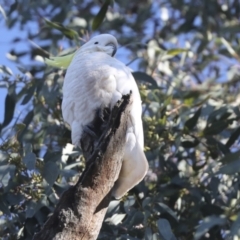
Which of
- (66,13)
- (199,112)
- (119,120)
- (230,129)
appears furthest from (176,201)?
(66,13)

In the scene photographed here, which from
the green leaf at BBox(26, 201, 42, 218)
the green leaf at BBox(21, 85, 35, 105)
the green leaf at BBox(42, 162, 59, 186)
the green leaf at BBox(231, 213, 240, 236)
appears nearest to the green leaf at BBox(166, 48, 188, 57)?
the green leaf at BBox(21, 85, 35, 105)

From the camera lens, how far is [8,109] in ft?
11.1

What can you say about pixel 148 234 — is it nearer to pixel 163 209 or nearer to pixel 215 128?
pixel 163 209

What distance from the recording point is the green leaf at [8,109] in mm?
3373

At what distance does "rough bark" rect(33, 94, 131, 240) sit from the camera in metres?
2.12

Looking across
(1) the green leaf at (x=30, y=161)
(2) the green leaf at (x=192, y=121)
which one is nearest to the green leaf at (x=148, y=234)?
(1) the green leaf at (x=30, y=161)

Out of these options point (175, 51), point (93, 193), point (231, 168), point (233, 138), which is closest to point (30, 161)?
point (93, 193)

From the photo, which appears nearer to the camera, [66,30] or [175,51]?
[66,30]

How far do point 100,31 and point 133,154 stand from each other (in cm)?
244

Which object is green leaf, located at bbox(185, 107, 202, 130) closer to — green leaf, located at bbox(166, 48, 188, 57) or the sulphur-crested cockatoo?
green leaf, located at bbox(166, 48, 188, 57)

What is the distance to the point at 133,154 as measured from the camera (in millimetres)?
2441

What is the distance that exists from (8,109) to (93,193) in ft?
4.27

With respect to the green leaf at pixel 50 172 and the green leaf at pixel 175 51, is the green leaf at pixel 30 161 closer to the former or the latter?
the green leaf at pixel 50 172

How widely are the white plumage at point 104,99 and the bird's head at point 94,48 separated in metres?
0.19
